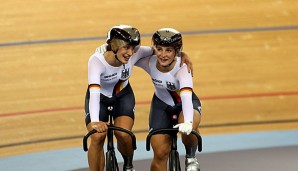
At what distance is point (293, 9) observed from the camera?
972cm

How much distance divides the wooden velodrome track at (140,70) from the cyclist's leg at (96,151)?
1837mm

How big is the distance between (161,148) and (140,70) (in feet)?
11.8

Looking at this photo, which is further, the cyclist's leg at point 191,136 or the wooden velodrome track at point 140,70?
the wooden velodrome track at point 140,70

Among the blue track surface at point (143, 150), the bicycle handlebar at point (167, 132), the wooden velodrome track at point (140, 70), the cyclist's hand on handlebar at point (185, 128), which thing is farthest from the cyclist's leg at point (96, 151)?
the wooden velodrome track at point (140, 70)

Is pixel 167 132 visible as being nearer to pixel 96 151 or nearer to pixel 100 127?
pixel 100 127

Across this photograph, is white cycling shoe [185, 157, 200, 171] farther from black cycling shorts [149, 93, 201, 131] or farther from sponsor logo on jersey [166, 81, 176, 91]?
sponsor logo on jersey [166, 81, 176, 91]

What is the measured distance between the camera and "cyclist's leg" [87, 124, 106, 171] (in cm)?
499

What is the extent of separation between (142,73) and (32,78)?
3.72 feet

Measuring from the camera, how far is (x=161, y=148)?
4930mm

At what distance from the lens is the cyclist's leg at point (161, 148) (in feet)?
16.1

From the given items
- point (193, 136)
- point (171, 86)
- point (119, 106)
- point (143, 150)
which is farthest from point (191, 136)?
point (143, 150)

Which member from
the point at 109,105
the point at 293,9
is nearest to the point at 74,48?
the point at 293,9

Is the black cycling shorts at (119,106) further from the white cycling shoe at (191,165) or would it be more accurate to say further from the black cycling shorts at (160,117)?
the white cycling shoe at (191,165)

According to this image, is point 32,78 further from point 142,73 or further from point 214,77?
point 214,77
